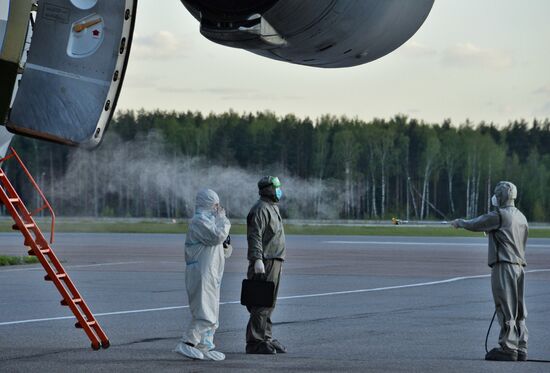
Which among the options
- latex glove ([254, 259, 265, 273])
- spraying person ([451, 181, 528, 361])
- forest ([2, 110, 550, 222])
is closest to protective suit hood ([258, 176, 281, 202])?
latex glove ([254, 259, 265, 273])

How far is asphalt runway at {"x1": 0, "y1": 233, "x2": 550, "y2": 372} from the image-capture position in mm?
11562

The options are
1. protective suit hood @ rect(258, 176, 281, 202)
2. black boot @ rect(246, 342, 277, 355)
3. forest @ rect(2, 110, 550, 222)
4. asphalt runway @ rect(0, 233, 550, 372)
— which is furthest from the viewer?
forest @ rect(2, 110, 550, 222)

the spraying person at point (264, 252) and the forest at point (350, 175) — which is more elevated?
the forest at point (350, 175)

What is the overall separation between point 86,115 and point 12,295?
534 inches

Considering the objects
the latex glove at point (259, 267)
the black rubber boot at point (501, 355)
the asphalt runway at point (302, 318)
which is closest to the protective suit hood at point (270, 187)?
the latex glove at point (259, 267)

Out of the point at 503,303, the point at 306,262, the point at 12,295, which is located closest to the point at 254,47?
the point at 503,303

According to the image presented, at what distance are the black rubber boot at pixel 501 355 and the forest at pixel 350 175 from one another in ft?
163

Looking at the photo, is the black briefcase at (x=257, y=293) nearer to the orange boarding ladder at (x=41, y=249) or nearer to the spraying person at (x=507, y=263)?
the orange boarding ladder at (x=41, y=249)

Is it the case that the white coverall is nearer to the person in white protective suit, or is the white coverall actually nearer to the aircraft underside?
the person in white protective suit

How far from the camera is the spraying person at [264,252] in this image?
12.3 meters

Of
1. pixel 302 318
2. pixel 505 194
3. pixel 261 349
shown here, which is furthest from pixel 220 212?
pixel 302 318

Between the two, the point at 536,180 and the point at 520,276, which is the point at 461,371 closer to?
the point at 520,276

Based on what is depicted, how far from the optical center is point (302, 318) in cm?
1593

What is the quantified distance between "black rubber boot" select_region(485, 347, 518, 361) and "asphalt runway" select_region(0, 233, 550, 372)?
0.15m
